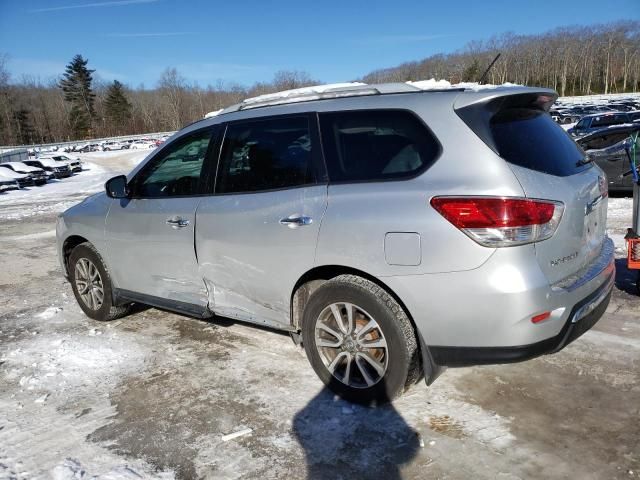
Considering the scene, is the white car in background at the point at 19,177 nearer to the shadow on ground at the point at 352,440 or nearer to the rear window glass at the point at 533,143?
the shadow on ground at the point at 352,440

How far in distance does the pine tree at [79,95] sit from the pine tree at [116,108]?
3505mm

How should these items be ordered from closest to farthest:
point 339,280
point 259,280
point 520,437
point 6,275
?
point 520,437 → point 339,280 → point 259,280 → point 6,275

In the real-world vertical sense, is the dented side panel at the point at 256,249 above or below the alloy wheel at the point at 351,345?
above

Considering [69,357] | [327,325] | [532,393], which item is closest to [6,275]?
[69,357]

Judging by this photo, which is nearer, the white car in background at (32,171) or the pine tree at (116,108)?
the white car in background at (32,171)

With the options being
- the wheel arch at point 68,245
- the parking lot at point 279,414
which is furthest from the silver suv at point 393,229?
the wheel arch at point 68,245

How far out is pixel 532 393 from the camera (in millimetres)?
3227

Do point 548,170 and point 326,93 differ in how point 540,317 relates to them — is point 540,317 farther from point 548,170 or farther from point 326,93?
point 326,93

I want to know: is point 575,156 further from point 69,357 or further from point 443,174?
point 69,357

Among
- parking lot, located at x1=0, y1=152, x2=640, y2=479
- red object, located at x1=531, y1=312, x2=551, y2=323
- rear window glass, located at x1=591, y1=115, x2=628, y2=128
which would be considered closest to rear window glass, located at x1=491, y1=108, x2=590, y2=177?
red object, located at x1=531, y1=312, x2=551, y2=323

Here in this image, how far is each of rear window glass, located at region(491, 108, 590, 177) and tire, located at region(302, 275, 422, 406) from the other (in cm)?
105

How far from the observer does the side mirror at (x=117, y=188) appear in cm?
438

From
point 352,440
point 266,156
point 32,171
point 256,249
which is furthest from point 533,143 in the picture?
point 32,171

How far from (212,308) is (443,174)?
2100mm
